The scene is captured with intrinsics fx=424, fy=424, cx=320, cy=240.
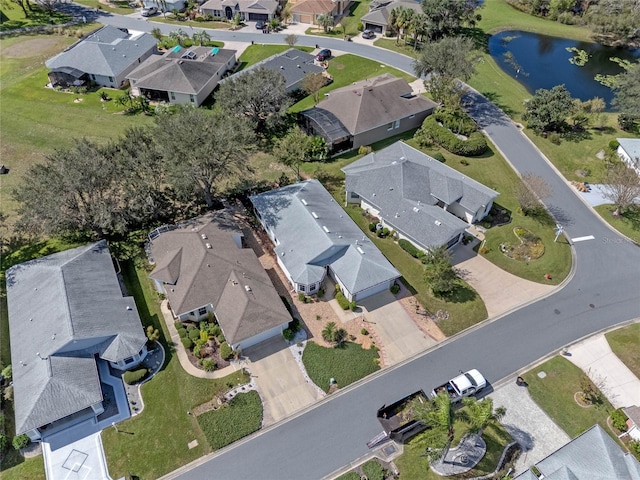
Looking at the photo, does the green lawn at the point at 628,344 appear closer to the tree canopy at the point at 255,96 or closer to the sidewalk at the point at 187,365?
the sidewalk at the point at 187,365

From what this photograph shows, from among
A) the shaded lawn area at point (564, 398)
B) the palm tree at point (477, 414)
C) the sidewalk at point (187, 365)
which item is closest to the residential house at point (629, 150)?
the shaded lawn area at point (564, 398)

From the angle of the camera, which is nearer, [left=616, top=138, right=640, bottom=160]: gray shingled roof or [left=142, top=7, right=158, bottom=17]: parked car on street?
[left=616, top=138, right=640, bottom=160]: gray shingled roof

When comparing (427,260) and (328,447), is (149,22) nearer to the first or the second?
(427,260)

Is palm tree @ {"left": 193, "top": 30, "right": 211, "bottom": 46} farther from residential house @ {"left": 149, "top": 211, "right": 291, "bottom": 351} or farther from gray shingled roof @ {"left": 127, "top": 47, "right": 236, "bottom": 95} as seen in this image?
residential house @ {"left": 149, "top": 211, "right": 291, "bottom": 351}

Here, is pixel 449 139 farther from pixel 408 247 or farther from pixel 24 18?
pixel 24 18

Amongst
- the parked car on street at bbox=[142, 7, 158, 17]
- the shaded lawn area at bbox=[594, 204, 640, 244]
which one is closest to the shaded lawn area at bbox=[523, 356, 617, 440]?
the shaded lawn area at bbox=[594, 204, 640, 244]

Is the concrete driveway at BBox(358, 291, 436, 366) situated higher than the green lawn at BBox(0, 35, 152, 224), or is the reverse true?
the green lawn at BBox(0, 35, 152, 224)

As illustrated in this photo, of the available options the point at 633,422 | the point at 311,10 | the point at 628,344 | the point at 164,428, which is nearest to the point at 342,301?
the point at 164,428
